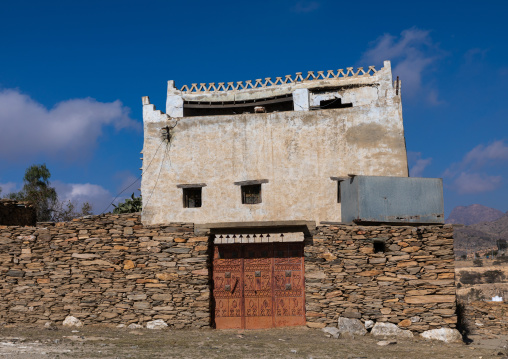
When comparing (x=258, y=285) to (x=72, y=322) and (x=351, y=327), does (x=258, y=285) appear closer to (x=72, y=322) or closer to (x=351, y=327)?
(x=351, y=327)

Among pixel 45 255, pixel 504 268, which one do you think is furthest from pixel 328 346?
pixel 504 268

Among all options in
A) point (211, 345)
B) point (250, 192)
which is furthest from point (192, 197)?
point (211, 345)

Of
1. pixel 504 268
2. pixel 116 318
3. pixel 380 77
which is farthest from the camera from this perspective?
pixel 504 268

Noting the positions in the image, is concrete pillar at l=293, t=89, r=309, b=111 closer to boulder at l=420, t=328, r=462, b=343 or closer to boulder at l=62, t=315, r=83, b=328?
boulder at l=420, t=328, r=462, b=343

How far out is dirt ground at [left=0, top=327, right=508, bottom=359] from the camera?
9883mm

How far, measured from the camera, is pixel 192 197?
1988 cm

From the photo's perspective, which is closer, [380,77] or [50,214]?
[380,77]

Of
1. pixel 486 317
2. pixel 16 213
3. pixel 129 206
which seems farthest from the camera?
pixel 129 206

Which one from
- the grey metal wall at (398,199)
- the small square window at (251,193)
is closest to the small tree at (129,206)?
the small square window at (251,193)

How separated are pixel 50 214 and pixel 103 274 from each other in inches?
709

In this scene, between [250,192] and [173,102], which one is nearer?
[250,192]

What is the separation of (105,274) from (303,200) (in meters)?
8.03

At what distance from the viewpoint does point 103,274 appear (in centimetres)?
1372

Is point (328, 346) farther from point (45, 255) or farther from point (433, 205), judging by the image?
point (45, 255)
